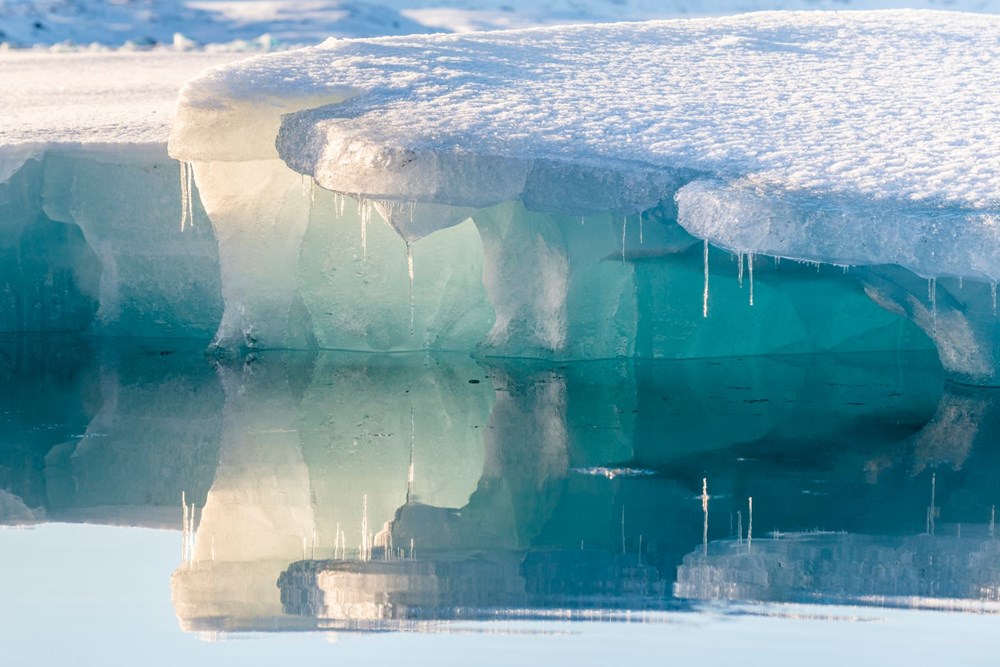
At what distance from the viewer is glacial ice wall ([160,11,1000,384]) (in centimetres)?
574

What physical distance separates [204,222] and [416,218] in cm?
193

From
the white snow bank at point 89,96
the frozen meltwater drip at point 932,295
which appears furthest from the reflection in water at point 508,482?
the white snow bank at point 89,96

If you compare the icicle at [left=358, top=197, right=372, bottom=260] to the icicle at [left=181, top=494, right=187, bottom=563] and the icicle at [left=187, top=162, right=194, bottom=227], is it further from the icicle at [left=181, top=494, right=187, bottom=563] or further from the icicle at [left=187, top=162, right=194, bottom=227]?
the icicle at [left=181, top=494, right=187, bottom=563]

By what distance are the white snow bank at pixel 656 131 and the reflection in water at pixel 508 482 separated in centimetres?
78

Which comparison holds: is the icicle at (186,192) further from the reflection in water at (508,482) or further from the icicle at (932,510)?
the icicle at (932,510)

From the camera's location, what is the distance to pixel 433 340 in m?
7.64

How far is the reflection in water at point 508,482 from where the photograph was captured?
3.32m

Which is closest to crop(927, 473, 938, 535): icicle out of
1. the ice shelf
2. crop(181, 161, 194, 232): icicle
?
the ice shelf

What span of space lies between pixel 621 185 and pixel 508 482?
1944mm

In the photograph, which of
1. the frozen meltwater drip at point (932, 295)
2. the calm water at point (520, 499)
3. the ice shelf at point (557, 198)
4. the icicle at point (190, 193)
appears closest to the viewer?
the calm water at point (520, 499)

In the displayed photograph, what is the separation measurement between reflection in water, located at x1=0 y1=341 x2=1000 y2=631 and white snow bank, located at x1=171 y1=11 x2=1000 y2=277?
30.8 inches

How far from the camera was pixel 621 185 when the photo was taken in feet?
19.7

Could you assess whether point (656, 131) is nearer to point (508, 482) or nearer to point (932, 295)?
point (932, 295)

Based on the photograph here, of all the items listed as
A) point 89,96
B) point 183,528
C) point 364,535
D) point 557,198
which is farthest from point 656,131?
point 89,96
